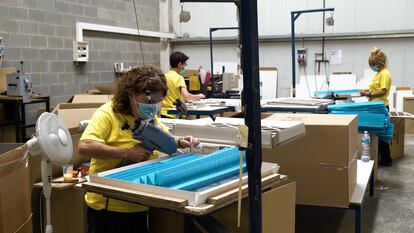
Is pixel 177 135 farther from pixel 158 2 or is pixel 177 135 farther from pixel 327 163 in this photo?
pixel 158 2

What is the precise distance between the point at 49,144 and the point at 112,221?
1.30 feet

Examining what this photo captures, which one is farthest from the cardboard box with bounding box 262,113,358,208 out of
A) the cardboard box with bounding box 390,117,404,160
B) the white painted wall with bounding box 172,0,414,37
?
the white painted wall with bounding box 172,0,414,37

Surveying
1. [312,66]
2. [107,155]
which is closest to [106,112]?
[107,155]

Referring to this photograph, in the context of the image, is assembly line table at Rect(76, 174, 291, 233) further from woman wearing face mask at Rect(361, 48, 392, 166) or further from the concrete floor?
woman wearing face mask at Rect(361, 48, 392, 166)

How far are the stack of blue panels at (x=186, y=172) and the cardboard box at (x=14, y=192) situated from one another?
32cm

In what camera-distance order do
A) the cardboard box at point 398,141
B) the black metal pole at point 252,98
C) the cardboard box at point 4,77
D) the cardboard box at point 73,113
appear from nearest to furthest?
1. the black metal pole at point 252,98
2. the cardboard box at point 73,113
3. the cardboard box at point 4,77
4. the cardboard box at point 398,141

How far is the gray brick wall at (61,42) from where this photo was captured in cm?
509

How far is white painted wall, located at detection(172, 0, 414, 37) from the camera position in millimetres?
7426

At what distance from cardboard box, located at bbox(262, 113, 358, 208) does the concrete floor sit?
1.66 feet

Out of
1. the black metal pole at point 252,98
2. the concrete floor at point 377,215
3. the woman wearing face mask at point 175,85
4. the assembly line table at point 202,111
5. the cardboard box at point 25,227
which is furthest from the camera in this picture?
the woman wearing face mask at point 175,85

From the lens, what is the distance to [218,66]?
8.65 metres

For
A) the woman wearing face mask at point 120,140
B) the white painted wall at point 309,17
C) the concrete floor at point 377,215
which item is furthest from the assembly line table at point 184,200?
the white painted wall at point 309,17

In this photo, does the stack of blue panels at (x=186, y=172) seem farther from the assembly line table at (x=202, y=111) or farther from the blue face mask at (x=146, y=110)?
the assembly line table at (x=202, y=111)

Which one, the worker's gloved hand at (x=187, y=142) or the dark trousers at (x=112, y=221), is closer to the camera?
the dark trousers at (x=112, y=221)
